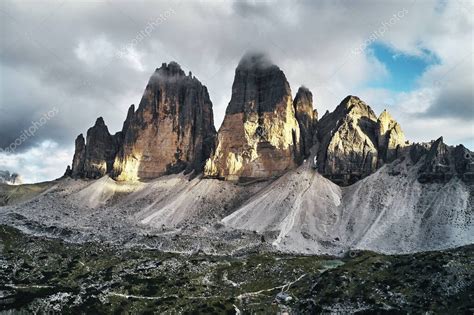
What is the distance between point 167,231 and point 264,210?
33.4 metres

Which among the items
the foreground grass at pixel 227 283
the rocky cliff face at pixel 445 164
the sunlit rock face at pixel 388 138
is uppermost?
the sunlit rock face at pixel 388 138

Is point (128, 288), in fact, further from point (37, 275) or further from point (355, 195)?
point (355, 195)

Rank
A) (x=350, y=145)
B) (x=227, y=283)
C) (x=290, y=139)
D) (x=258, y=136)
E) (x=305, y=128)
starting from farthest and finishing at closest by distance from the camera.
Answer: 1. (x=305, y=128)
2. (x=258, y=136)
3. (x=290, y=139)
4. (x=350, y=145)
5. (x=227, y=283)

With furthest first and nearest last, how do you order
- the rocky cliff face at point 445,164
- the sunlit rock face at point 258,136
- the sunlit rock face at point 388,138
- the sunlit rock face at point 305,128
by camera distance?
the sunlit rock face at point 305,128 → the sunlit rock face at point 258,136 → the sunlit rock face at point 388,138 → the rocky cliff face at point 445,164

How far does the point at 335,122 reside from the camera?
182 m

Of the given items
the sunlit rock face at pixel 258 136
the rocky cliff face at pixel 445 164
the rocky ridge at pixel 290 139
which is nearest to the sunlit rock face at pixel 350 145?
the rocky ridge at pixel 290 139

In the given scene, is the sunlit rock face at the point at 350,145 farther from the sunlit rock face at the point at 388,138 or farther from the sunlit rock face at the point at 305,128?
the sunlit rock face at the point at 305,128

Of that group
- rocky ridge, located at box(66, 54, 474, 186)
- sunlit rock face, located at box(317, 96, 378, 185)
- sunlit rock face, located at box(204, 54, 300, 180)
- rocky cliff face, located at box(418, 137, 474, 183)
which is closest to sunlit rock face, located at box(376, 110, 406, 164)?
rocky ridge, located at box(66, 54, 474, 186)

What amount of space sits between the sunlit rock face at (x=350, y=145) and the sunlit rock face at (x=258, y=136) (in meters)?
16.0

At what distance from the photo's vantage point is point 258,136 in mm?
183500

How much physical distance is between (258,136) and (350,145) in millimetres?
38959

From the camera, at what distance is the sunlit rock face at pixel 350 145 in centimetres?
16275

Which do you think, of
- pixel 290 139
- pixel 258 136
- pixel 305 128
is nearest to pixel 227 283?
pixel 258 136

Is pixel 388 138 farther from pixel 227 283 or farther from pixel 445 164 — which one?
pixel 227 283
